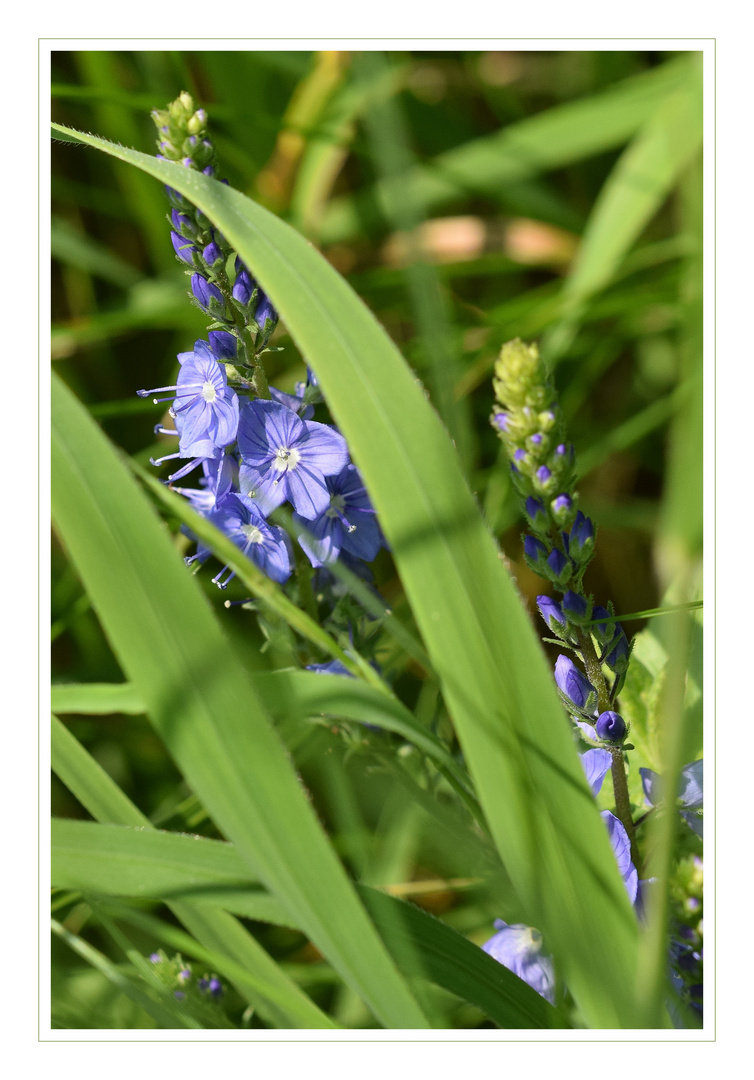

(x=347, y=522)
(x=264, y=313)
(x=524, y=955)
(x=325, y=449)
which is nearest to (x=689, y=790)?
(x=524, y=955)

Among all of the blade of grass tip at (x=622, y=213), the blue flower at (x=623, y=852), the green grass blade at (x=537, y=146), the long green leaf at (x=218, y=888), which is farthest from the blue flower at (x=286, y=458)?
the green grass blade at (x=537, y=146)

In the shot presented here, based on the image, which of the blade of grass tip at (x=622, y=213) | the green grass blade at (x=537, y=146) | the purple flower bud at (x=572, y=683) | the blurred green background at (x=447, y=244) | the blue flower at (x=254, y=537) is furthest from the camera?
the green grass blade at (x=537, y=146)

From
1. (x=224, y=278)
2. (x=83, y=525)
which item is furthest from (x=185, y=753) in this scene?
(x=224, y=278)

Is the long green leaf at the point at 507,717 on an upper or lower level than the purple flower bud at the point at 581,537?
lower

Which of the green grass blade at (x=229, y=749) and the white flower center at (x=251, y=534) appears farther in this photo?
the white flower center at (x=251, y=534)

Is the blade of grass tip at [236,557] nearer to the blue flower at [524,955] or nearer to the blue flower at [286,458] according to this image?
the blue flower at [286,458]

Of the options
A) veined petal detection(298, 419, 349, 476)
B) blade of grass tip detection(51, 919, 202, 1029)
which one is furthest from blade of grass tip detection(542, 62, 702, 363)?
blade of grass tip detection(51, 919, 202, 1029)
